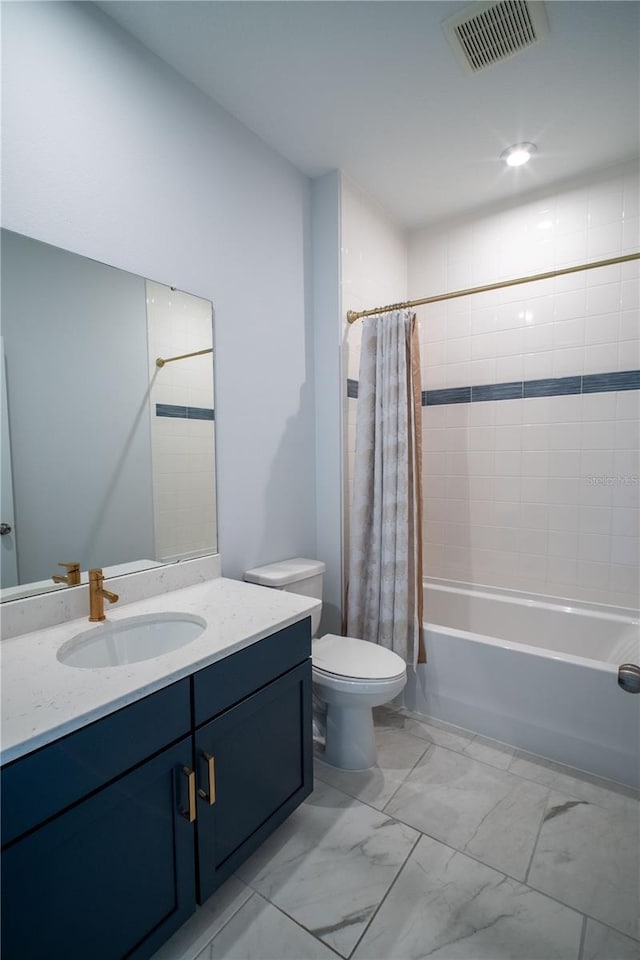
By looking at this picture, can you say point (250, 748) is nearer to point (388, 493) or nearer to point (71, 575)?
point (71, 575)

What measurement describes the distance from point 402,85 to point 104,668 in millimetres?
2244

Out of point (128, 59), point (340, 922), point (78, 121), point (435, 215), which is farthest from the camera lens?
point (435, 215)

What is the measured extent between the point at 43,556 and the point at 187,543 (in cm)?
52

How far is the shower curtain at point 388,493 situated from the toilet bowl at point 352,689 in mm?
283

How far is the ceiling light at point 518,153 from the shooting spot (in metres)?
2.15

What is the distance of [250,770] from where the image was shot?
1.33m

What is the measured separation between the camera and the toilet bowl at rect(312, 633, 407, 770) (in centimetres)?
174

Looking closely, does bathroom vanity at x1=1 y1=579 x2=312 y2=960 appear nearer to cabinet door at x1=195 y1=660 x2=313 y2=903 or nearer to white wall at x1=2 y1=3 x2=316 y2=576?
cabinet door at x1=195 y1=660 x2=313 y2=903

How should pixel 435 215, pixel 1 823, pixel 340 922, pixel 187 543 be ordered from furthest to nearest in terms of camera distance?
pixel 435 215 < pixel 187 543 < pixel 340 922 < pixel 1 823

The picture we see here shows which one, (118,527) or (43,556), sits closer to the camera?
(43,556)

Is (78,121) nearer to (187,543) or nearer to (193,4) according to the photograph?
(193,4)

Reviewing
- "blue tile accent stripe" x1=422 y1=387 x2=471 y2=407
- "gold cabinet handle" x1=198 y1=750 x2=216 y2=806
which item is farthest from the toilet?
"blue tile accent stripe" x1=422 y1=387 x2=471 y2=407

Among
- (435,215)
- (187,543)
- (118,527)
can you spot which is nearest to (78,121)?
(118,527)

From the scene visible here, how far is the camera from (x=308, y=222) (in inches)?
93.7
